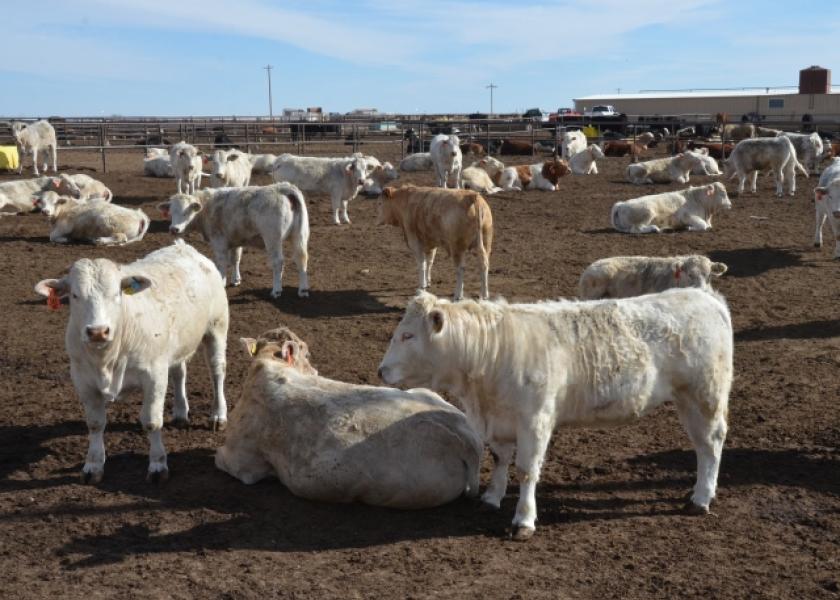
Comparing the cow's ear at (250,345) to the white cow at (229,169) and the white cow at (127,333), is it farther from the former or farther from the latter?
the white cow at (229,169)

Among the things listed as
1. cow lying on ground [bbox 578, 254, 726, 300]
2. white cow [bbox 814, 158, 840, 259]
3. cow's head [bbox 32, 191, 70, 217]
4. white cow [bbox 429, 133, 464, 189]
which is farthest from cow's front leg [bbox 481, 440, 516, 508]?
white cow [bbox 429, 133, 464, 189]

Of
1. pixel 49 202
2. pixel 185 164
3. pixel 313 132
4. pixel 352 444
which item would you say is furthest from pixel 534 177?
pixel 313 132

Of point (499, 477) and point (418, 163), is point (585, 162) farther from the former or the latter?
point (499, 477)

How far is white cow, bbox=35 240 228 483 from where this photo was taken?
5645 mm

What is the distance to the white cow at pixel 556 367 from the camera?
5219 millimetres

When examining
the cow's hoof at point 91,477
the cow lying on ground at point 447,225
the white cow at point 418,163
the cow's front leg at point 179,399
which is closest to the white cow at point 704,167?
the white cow at point 418,163

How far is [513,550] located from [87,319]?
2939 millimetres

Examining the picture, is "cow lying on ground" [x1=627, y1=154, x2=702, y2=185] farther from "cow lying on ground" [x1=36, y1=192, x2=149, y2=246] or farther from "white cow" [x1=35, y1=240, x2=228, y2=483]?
"white cow" [x1=35, y1=240, x2=228, y2=483]

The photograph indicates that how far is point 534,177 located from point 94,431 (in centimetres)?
1953

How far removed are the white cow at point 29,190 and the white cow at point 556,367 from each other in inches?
599

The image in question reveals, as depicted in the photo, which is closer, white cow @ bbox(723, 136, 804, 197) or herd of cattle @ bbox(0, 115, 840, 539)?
herd of cattle @ bbox(0, 115, 840, 539)

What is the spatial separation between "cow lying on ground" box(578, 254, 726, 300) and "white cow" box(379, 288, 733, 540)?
417 centimetres

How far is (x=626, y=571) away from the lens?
476 centimetres

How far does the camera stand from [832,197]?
13828mm
